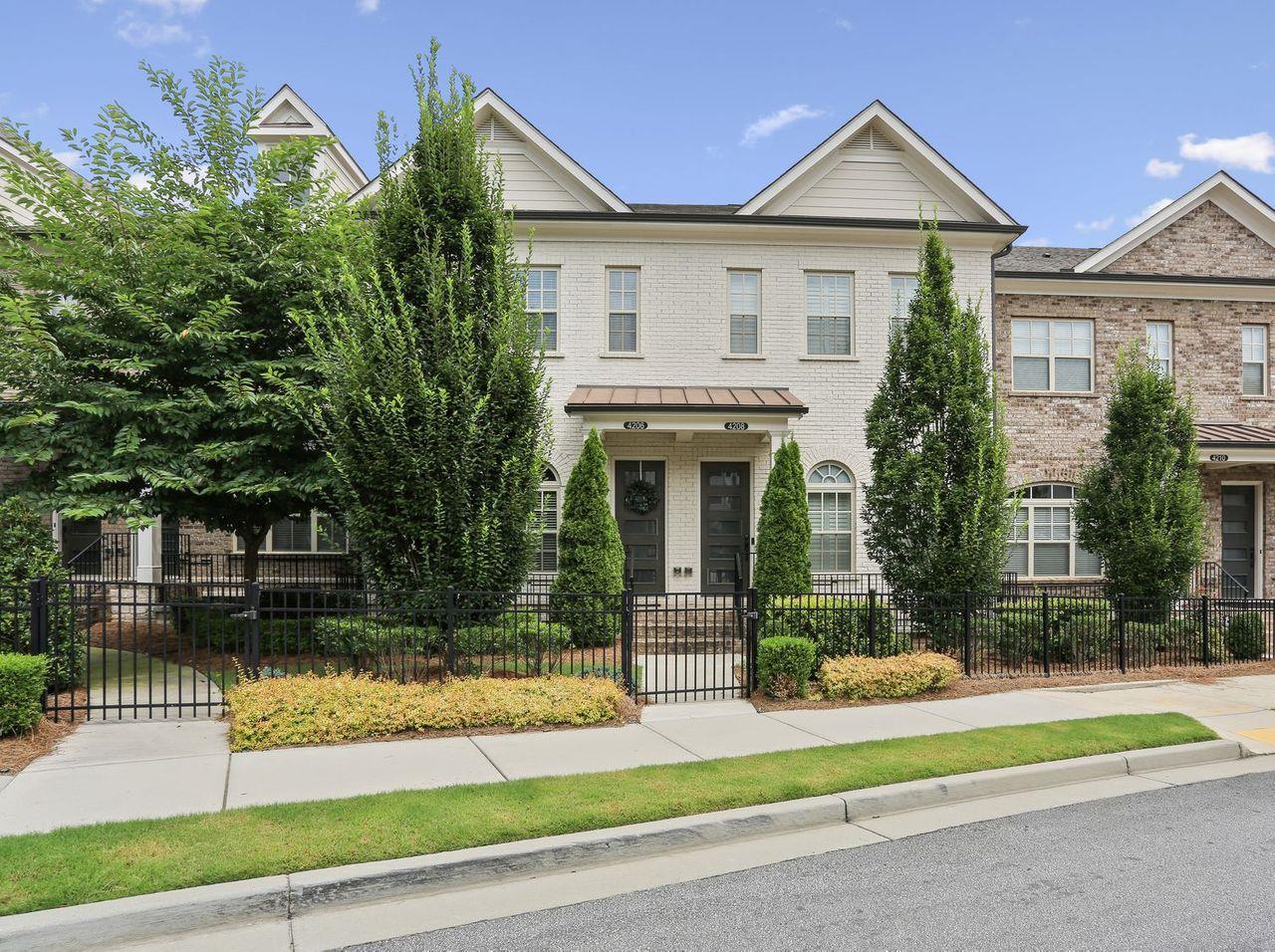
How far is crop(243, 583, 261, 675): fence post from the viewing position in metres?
8.57

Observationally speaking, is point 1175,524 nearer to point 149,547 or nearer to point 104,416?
point 104,416

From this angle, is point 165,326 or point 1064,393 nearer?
point 165,326

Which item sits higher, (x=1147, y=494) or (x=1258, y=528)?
(x=1147, y=494)

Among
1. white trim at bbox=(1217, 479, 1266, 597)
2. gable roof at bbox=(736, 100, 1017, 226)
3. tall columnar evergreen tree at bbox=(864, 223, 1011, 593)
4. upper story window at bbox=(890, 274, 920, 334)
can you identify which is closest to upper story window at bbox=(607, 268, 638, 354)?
gable roof at bbox=(736, 100, 1017, 226)

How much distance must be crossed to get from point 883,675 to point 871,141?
11515 mm

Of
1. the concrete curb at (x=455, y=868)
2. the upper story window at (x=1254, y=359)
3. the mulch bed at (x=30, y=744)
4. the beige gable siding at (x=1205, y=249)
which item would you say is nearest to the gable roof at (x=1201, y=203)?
the beige gable siding at (x=1205, y=249)

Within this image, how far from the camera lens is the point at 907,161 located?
16969mm

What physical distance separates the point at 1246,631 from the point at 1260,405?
24.2 feet

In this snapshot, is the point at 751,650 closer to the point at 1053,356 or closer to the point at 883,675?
the point at 883,675

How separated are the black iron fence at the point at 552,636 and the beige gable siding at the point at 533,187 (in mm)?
7976

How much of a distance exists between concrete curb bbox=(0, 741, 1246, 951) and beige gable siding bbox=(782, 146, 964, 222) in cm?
1235

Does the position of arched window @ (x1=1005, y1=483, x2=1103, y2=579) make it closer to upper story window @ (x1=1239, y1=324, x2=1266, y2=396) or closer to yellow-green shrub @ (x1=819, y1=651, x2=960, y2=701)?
upper story window @ (x1=1239, y1=324, x2=1266, y2=396)

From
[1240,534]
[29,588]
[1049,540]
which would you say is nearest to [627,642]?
[29,588]

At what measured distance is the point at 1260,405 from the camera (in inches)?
717
